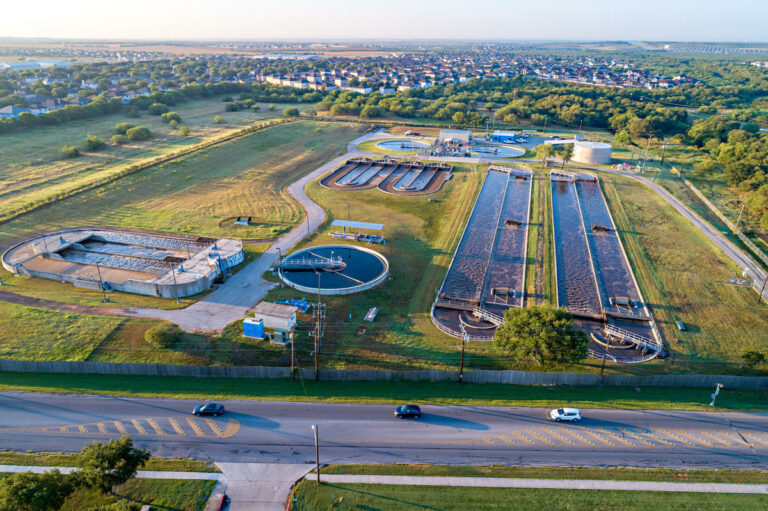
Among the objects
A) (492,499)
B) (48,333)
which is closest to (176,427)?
(48,333)

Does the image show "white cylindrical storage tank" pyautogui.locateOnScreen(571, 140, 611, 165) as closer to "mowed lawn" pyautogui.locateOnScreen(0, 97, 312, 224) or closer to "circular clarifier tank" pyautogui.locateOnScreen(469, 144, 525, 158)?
"circular clarifier tank" pyautogui.locateOnScreen(469, 144, 525, 158)

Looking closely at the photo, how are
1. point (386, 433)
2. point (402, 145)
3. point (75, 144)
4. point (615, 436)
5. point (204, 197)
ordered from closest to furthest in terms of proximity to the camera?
point (615, 436), point (386, 433), point (204, 197), point (75, 144), point (402, 145)

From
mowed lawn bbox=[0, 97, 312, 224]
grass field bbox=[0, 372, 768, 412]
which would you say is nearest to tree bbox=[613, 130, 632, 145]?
grass field bbox=[0, 372, 768, 412]

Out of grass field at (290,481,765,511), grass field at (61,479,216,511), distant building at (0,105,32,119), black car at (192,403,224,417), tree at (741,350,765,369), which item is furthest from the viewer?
distant building at (0,105,32,119)

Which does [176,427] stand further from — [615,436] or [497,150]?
[497,150]

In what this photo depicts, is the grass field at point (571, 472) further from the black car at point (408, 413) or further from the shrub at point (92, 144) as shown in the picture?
the shrub at point (92, 144)

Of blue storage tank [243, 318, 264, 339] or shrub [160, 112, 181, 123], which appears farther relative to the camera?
shrub [160, 112, 181, 123]
